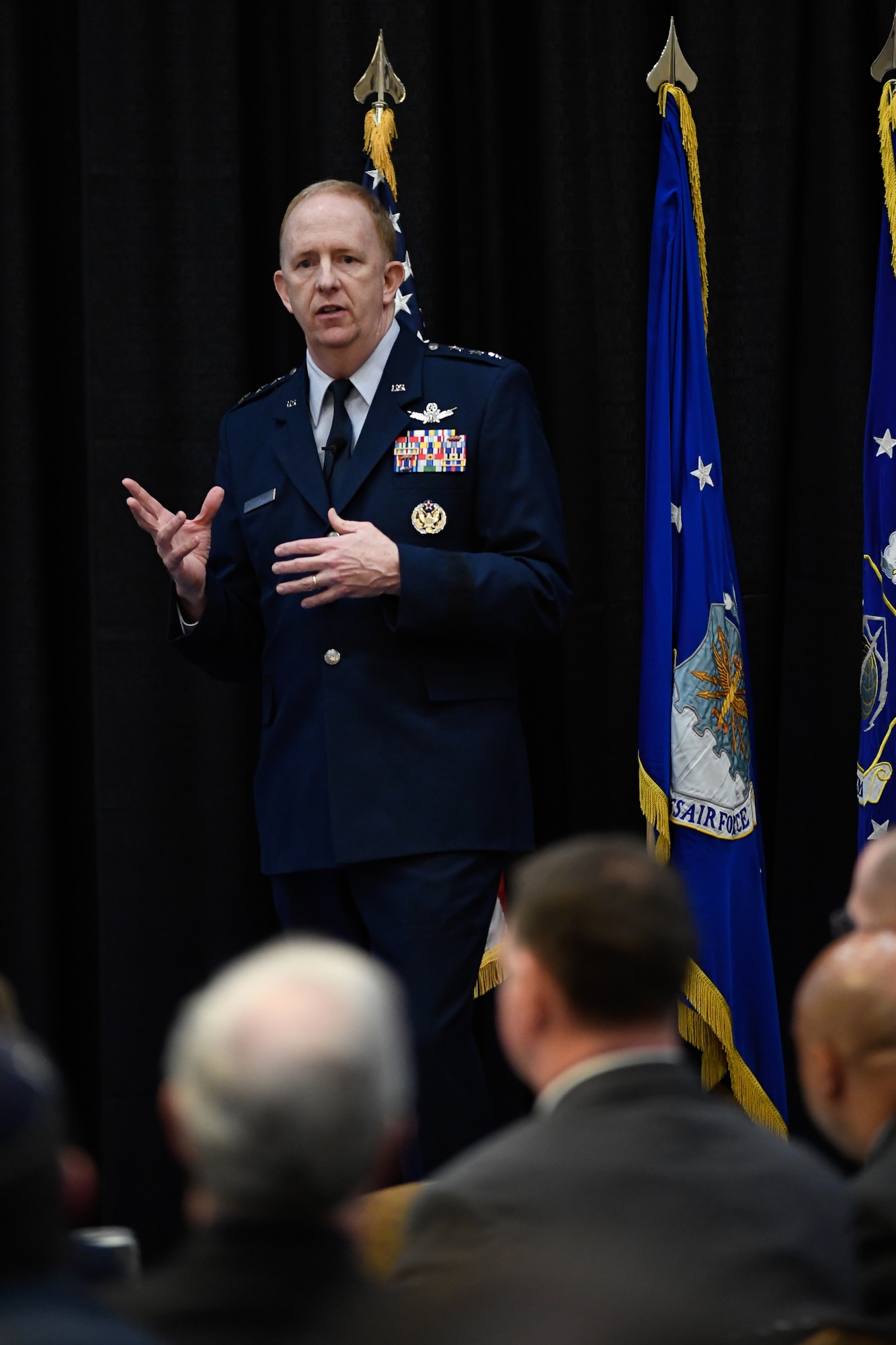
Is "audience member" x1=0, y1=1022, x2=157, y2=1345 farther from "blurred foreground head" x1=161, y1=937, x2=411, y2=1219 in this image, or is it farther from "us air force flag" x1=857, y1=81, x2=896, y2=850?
"us air force flag" x1=857, y1=81, x2=896, y2=850

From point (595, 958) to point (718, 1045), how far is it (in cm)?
211

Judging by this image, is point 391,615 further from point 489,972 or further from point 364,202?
point 489,972

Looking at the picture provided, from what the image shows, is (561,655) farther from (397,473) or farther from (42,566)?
(42,566)

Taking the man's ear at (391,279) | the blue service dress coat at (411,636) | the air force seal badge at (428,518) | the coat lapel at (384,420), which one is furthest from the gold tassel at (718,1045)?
the man's ear at (391,279)

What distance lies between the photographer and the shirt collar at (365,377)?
3.15 m

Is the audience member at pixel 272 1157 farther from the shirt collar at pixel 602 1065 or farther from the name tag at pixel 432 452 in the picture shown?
the name tag at pixel 432 452

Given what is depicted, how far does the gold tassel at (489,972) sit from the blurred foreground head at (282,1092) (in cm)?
227

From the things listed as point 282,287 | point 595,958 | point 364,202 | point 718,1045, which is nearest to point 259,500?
point 282,287

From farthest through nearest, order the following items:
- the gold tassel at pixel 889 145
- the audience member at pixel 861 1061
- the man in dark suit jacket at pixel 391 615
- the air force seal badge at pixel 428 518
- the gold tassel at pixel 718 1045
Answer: the gold tassel at pixel 889 145 → the gold tassel at pixel 718 1045 → the air force seal badge at pixel 428 518 → the man in dark suit jacket at pixel 391 615 → the audience member at pixel 861 1061

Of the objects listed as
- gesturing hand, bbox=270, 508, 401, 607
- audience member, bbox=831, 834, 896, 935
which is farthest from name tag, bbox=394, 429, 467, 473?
audience member, bbox=831, 834, 896, 935

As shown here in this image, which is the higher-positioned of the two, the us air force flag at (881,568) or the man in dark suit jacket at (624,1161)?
the us air force flag at (881,568)

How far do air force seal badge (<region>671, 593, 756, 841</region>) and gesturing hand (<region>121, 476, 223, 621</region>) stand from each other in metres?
1.02

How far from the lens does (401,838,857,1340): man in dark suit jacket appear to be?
1.31 m

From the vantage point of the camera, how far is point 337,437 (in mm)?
3137
